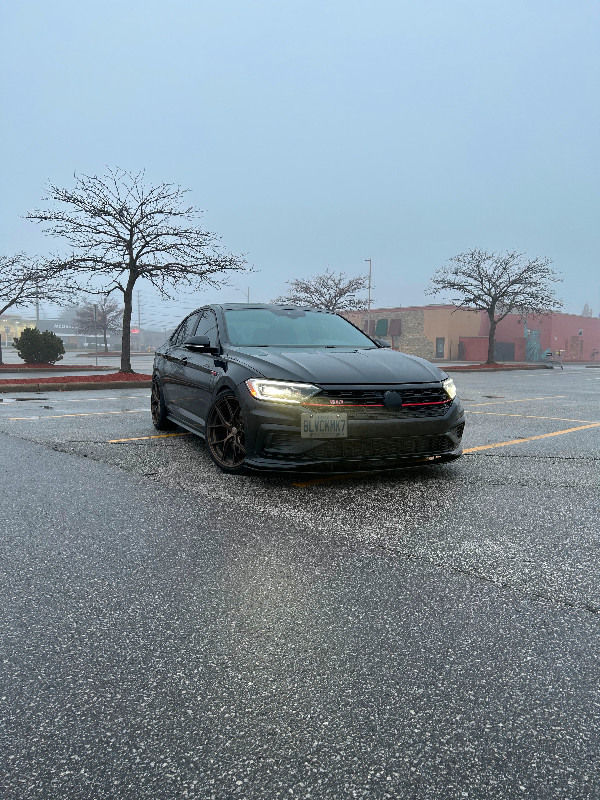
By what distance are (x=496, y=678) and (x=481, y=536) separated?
164 cm

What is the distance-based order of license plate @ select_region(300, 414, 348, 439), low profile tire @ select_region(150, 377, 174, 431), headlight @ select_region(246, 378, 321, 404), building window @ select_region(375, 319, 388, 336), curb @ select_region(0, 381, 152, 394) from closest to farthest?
license plate @ select_region(300, 414, 348, 439)
headlight @ select_region(246, 378, 321, 404)
low profile tire @ select_region(150, 377, 174, 431)
curb @ select_region(0, 381, 152, 394)
building window @ select_region(375, 319, 388, 336)

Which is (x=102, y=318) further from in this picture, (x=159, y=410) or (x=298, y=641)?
(x=298, y=641)

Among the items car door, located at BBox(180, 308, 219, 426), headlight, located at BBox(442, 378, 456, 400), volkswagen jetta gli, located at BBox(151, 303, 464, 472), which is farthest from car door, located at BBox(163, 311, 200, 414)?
headlight, located at BBox(442, 378, 456, 400)

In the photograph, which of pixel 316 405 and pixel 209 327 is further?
pixel 209 327

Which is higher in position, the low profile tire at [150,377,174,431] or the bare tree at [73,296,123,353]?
the bare tree at [73,296,123,353]

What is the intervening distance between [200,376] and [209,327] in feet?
2.48

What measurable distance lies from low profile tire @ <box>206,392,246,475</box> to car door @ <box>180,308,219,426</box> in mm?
258

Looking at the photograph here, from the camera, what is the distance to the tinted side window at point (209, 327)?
6215mm

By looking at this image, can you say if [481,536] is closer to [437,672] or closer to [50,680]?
[437,672]

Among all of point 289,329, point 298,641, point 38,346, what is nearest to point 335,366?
point 289,329

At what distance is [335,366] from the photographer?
16.2 ft

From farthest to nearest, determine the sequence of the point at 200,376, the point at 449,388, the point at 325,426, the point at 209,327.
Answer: the point at 209,327 → the point at 200,376 → the point at 449,388 → the point at 325,426

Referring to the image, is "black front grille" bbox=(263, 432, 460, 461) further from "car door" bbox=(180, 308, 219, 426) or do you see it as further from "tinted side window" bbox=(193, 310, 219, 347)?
"tinted side window" bbox=(193, 310, 219, 347)

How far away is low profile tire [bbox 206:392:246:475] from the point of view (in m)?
5.08
